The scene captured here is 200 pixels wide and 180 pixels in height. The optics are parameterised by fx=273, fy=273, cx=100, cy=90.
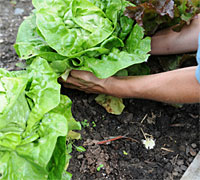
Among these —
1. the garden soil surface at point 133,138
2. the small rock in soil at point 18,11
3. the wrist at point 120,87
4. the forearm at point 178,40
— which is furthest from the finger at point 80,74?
the small rock in soil at point 18,11

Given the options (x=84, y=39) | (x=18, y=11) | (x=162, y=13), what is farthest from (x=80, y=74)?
(x=18, y=11)

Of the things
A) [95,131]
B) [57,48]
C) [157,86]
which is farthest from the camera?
[95,131]

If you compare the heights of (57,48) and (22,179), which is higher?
(57,48)

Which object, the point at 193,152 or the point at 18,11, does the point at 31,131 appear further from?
the point at 18,11

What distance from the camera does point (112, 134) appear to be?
2.29m

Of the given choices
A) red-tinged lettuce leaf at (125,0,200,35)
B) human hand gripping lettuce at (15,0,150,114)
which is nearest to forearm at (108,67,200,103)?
human hand gripping lettuce at (15,0,150,114)

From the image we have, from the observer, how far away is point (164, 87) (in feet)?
6.66

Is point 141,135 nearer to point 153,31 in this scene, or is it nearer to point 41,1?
point 153,31

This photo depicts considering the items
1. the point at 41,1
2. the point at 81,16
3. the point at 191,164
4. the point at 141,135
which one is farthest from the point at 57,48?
the point at 191,164

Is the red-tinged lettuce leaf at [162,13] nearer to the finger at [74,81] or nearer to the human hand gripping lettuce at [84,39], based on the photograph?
the human hand gripping lettuce at [84,39]

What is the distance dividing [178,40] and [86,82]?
95cm

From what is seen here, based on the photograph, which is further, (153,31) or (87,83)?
(153,31)

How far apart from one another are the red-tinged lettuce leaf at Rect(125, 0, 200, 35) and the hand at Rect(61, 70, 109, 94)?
21.5 inches

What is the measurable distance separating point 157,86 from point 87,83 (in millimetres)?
540
